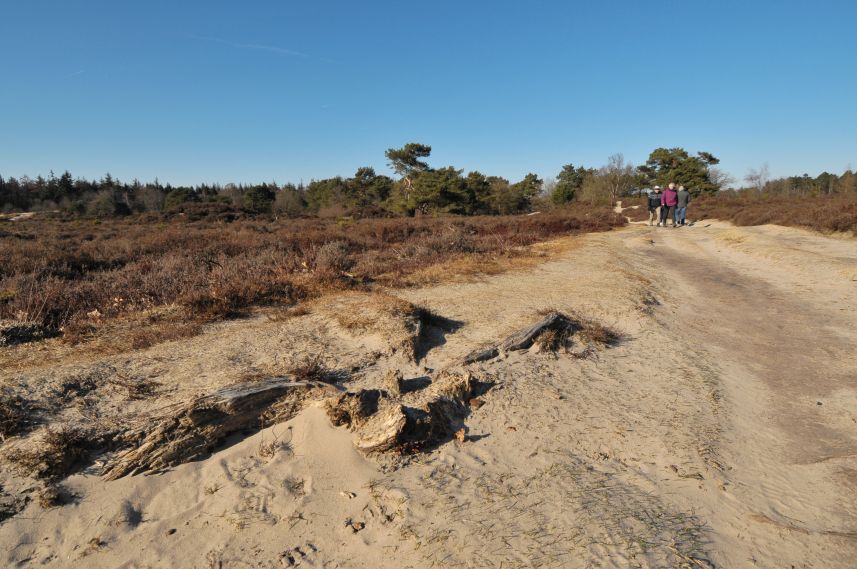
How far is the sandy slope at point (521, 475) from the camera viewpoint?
2508 mm

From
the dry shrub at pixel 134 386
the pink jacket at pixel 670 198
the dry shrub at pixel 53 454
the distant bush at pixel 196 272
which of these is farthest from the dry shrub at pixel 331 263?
the pink jacket at pixel 670 198

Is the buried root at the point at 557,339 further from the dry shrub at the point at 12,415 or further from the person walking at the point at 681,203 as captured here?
the person walking at the point at 681,203

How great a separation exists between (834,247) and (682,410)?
13928mm

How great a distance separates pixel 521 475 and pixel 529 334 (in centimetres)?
237

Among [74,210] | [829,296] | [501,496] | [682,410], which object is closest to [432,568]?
[501,496]

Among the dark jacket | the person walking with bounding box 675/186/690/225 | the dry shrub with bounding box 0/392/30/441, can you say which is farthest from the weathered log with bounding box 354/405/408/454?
the dark jacket

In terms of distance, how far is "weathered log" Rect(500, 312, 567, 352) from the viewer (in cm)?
514

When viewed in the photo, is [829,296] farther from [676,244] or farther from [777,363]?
[676,244]

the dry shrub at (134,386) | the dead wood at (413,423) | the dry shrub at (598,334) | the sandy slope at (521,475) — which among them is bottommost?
the sandy slope at (521,475)

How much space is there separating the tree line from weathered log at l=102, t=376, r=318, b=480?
38465 millimetres

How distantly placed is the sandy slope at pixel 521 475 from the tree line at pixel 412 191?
3722 centimetres

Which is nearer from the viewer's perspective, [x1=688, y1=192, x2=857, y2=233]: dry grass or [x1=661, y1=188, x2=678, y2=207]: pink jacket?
[x1=688, y1=192, x2=857, y2=233]: dry grass

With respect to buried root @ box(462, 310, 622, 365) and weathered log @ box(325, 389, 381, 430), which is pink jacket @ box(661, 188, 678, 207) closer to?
buried root @ box(462, 310, 622, 365)

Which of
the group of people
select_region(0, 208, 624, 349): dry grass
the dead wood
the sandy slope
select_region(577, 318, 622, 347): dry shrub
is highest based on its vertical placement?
the group of people
